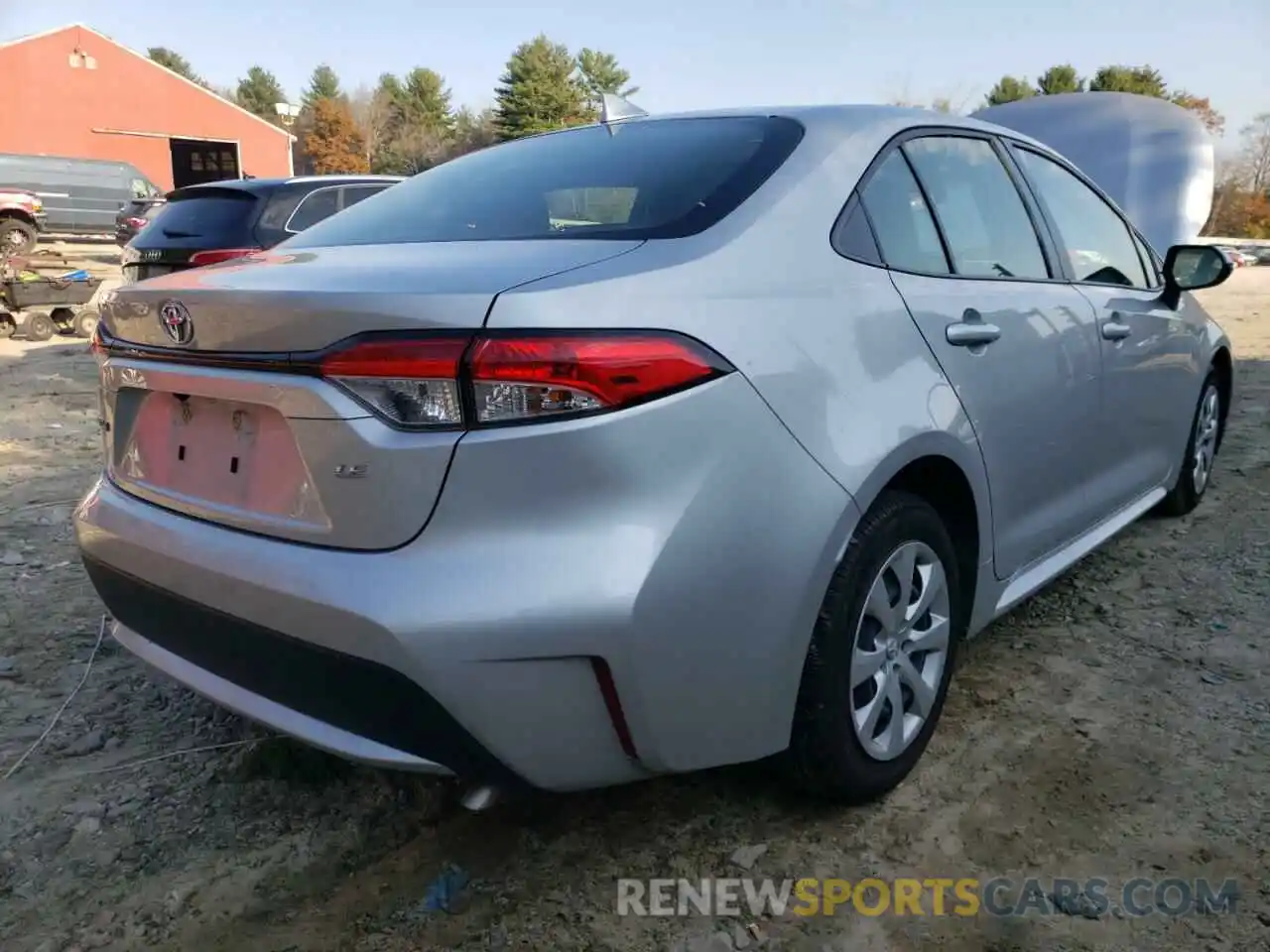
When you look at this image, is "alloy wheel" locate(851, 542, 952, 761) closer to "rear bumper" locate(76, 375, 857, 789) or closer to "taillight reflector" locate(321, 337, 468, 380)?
"rear bumper" locate(76, 375, 857, 789)

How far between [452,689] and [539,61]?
61348 mm

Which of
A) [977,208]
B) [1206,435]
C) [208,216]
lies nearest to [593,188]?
[977,208]

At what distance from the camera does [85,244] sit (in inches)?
1037

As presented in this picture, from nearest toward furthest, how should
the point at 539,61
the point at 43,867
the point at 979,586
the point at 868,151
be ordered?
the point at 43,867 < the point at 868,151 < the point at 979,586 < the point at 539,61

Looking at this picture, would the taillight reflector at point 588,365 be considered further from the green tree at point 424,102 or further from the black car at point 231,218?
the green tree at point 424,102

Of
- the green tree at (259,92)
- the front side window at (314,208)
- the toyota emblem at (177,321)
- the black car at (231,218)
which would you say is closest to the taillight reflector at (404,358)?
the toyota emblem at (177,321)

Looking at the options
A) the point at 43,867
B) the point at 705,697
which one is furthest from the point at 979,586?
the point at 43,867

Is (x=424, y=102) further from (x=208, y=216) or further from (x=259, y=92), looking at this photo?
(x=208, y=216)

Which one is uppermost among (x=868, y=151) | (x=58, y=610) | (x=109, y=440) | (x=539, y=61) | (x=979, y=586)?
(x=539, y=61)

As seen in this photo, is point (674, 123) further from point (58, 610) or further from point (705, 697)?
point (58, 610)

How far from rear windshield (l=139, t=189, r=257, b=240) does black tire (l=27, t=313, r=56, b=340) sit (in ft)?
15.0

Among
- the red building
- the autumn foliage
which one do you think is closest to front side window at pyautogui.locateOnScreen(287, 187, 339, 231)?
the red building

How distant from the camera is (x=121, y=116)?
33.9 meters

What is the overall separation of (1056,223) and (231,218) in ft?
17.7
